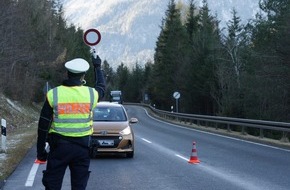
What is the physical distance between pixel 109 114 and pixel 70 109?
10.7 meters

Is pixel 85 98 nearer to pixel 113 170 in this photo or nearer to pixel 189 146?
pixel 113 170

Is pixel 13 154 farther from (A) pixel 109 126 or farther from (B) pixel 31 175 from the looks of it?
(B) pixel 31 175

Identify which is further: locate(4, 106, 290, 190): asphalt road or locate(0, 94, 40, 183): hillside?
locate(0, 94, 40, 183): hillside

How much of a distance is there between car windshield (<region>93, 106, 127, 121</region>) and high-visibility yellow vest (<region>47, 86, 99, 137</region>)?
10.3m

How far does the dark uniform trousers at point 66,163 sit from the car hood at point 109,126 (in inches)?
369

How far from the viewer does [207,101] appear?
64.1 metres

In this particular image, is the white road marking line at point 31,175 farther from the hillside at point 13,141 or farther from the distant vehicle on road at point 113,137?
the distant vehicle on road at point 113,137

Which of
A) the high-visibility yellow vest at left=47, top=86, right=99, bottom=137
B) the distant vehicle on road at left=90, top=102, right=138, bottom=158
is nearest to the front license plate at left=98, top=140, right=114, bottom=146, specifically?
the distant vehicle on road at left=90, top=102, right=138, bottom=158

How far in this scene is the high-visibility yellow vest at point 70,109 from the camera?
5.25m

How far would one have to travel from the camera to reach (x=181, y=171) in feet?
39.7

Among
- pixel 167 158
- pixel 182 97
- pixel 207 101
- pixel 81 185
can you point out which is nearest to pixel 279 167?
pixel 167 158

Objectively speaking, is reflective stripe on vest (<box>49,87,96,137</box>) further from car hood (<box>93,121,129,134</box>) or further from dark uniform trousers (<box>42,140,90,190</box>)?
car hood (<box>93,121,129,134</box>)

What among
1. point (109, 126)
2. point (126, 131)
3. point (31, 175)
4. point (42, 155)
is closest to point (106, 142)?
point (109, 126)

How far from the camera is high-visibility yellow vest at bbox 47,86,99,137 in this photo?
17.2ft
